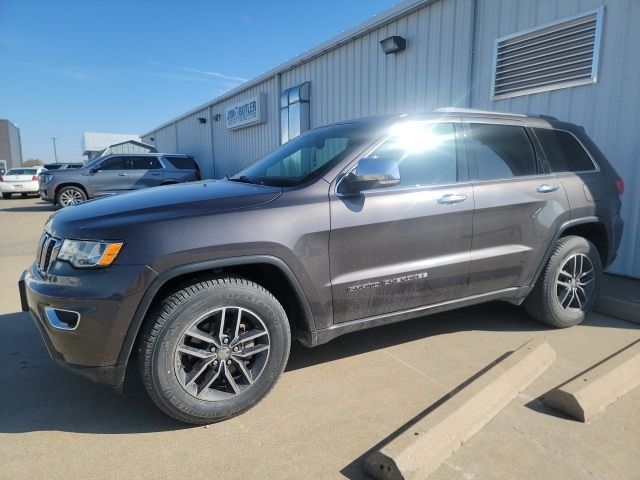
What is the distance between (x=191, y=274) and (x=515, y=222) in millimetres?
2433

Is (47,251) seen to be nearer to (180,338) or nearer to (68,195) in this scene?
(180,338)

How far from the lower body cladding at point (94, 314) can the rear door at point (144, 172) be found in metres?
12.2

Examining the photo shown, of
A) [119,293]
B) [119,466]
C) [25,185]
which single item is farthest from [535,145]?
[25,185]

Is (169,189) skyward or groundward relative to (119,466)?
skyward

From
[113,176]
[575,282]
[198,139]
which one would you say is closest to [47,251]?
[575,282]

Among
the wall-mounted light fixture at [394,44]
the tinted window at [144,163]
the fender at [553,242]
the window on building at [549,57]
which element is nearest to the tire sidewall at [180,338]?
the fender at [553,242]

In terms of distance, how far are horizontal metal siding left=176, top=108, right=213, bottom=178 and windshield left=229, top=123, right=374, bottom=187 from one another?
53.0ft

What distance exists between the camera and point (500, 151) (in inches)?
141

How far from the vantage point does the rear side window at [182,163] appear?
562 inches

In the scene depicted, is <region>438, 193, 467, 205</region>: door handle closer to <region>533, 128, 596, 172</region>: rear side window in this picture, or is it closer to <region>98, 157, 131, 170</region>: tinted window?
<region>533, 128, 596, 172</region>: rear side window

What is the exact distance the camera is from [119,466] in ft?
7.24

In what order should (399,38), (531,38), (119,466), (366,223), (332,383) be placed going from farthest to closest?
1. (399,38)
2. (531,38)
3. (332,383)
4. (366,223)
5. (119,466)

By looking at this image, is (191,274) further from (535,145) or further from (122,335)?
(535,145)

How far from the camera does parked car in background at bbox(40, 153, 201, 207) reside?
525 inches
